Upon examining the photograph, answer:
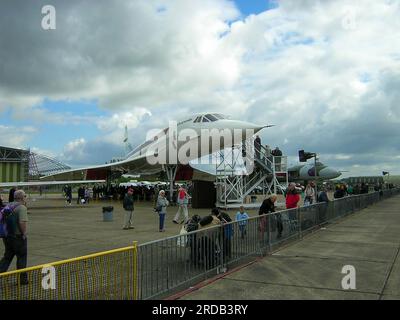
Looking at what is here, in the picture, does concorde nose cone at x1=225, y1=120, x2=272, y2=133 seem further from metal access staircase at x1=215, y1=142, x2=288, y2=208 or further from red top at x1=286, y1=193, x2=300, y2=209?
red top at x1=286, y1=193, x2=300, y2=209

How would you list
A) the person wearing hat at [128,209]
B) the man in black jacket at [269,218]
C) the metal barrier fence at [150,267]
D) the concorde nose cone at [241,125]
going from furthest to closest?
the concorde nose cone at [241,125] → the person wearing hat at [128,209] → the man in black jacket at [269,218] → the metal barrier fence at [150,267]

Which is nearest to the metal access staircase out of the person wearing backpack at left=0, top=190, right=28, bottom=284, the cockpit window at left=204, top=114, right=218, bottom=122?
the cockpit window at left=204, top=114, right=218, bottom=122

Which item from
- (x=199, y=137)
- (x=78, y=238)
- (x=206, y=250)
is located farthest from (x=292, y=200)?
(x=199, y=137)

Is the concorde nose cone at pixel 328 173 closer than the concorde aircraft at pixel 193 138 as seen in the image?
No

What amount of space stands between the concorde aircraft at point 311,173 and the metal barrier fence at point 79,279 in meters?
48.6

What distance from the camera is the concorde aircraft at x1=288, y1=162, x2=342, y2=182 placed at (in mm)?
52938

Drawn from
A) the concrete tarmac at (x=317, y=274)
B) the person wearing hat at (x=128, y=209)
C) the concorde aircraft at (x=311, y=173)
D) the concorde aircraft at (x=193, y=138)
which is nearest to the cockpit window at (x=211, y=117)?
the concorde aircraft at (x=193, y=138)

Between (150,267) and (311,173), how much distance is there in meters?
49.1

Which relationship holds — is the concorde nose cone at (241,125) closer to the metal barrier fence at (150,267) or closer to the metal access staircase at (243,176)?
the metal access staircase at (243,176)

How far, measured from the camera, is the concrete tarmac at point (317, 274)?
5719 mm

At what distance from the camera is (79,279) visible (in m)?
4.70

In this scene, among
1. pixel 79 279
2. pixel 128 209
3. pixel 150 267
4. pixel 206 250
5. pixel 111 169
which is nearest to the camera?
pixel 79 279

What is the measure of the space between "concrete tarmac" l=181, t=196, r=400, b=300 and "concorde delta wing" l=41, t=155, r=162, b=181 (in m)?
21.2

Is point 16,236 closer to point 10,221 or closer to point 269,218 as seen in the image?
point 10,221
